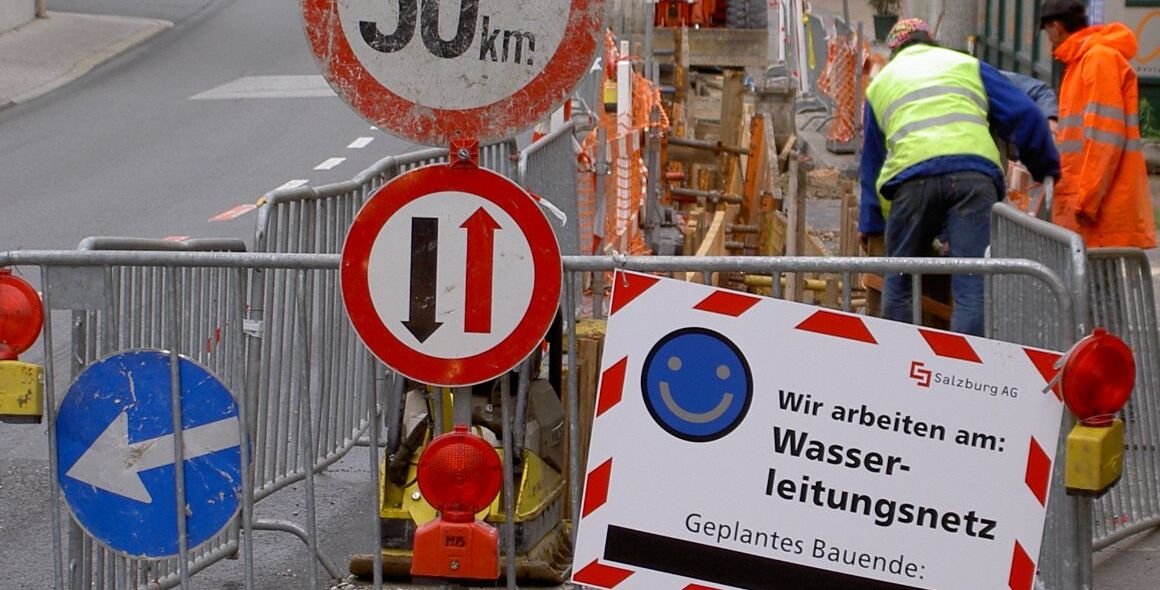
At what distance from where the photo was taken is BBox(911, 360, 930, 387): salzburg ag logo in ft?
13.7

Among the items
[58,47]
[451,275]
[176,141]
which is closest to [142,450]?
[451,275]

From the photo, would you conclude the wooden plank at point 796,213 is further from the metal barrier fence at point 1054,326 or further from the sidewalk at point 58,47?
the sidewalk at point 58,47

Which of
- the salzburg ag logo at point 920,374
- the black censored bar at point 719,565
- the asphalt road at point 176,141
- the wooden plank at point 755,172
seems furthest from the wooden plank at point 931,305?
the asphalt road at point 176,141

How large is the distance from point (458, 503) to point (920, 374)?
4.16ft

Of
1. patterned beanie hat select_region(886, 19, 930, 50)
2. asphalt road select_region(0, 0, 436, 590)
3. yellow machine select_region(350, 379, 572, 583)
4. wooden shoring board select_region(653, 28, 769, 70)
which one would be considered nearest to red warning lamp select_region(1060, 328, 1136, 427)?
yellow machine select_region(350, 379, 572, 583)

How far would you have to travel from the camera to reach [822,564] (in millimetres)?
4234

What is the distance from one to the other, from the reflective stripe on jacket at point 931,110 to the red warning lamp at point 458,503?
3456 mm

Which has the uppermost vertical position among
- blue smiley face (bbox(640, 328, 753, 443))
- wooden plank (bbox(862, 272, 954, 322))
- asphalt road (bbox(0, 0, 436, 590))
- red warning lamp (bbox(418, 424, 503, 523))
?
blue smiley face (bbox(640, 328, 753, 443))

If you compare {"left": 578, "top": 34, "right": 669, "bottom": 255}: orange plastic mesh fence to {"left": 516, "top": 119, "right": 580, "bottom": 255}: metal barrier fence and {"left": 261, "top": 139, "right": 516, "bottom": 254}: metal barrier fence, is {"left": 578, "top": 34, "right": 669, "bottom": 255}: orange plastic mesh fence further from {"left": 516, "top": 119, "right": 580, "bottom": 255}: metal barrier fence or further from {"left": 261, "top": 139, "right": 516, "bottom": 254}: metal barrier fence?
{"left": 261, "top": 139, "right": 516, "bottom": 254}: metal barrier fence

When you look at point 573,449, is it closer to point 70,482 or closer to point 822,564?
point 822,564

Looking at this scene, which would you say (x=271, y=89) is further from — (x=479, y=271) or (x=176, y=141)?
(x=479, y=271)

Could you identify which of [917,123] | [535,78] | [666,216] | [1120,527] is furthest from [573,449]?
[666,216]

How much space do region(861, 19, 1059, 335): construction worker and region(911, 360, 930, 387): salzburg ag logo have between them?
108 inches

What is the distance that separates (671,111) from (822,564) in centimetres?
1386
